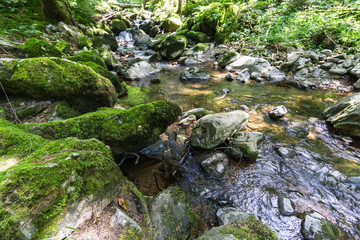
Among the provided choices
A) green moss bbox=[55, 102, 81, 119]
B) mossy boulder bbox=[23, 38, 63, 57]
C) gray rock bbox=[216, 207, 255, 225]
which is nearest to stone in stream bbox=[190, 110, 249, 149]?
gray rock bbox=[216, 207, 255, 225]

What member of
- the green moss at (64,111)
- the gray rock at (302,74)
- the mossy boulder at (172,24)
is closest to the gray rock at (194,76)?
the gray rock at (302,74)

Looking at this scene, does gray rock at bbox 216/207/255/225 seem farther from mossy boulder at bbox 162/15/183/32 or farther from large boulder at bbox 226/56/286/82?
mossy boulder at bbox 162/15/183/32

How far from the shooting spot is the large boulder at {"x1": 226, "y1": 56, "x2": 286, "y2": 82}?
7989 millimetres

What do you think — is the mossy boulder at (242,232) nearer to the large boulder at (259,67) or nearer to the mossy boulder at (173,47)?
the large boulder at (259,67)

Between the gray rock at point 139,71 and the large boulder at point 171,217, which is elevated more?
the large boulder at point 171,217

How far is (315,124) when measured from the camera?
14.6 ft

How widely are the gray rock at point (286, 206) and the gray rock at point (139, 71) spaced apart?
304 inches

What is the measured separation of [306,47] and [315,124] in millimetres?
8031

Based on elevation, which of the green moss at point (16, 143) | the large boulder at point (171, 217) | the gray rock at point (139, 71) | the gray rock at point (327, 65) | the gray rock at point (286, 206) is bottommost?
the gray rock at point (139, 71)

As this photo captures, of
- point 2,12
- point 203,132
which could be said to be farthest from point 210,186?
point 2,12

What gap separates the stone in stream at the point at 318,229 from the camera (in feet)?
6.54

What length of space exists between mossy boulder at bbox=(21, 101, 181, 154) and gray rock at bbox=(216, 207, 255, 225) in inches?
64.1

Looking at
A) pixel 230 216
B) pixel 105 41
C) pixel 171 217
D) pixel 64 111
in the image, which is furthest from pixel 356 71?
pixel 105 41

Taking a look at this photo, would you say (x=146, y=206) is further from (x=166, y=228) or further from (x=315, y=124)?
(x=315, y=124)
